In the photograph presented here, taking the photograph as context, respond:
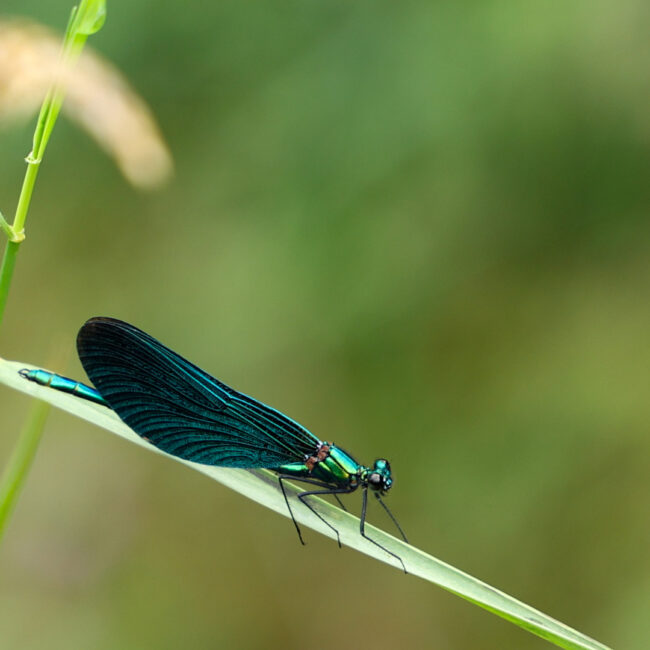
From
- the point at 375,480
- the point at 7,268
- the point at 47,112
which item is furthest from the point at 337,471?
the point at 47,112

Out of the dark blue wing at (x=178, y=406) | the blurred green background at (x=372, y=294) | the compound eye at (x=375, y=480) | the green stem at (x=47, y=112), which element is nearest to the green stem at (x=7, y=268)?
the green stem at (x=47, y=112)

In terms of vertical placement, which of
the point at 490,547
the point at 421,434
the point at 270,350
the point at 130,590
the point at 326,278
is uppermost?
the point at 326,278

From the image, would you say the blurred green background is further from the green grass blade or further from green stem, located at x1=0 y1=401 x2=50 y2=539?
green stem, located at x1=0 y1=401 x2=50 y2=539

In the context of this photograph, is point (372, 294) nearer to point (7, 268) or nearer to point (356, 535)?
point (356, 535)

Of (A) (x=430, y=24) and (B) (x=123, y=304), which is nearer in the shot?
(A) (x=430, y=24)

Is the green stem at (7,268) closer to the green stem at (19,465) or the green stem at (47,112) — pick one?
the green stem at (47,112)

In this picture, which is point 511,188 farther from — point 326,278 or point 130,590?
point 130,590

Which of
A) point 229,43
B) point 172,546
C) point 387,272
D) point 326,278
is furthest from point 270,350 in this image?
point 229,43
